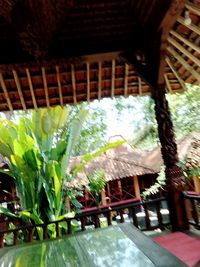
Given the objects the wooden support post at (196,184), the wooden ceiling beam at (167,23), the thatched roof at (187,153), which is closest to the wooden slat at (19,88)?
the wooden ceiling beam at (167,23)

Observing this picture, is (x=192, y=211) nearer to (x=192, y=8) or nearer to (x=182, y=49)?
(x=182, y=49)

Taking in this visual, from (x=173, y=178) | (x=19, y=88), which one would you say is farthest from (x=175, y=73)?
(x=19, y=88)

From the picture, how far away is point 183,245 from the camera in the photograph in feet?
9.88

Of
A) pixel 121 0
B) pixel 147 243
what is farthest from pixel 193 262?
pixel 121 0

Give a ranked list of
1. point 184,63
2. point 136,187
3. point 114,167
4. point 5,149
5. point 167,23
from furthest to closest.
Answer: point 136,187, point 114,167, point 5,149, point 184,63, point 167,23

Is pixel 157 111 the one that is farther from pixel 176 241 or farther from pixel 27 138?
pixel 27 138

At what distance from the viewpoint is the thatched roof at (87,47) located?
8.75 ft

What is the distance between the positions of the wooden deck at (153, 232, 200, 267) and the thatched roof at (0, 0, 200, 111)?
1.91m

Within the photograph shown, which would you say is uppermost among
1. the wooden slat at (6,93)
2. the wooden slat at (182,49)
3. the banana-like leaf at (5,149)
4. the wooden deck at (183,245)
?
the wooden slat at (182,49)

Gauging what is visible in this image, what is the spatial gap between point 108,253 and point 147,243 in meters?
0.20

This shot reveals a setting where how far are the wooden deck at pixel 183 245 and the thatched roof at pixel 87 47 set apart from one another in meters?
1.91

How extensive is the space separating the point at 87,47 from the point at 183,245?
2.40 meters

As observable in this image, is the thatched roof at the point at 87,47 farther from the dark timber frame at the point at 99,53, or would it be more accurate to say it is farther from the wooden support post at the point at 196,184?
the wooden support post at the point at 196,184

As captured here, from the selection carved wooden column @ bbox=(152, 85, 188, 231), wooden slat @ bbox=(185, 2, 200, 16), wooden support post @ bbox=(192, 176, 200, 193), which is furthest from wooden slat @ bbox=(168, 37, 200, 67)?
wooden support post @ bbox=(192, 176, 200, 193)
